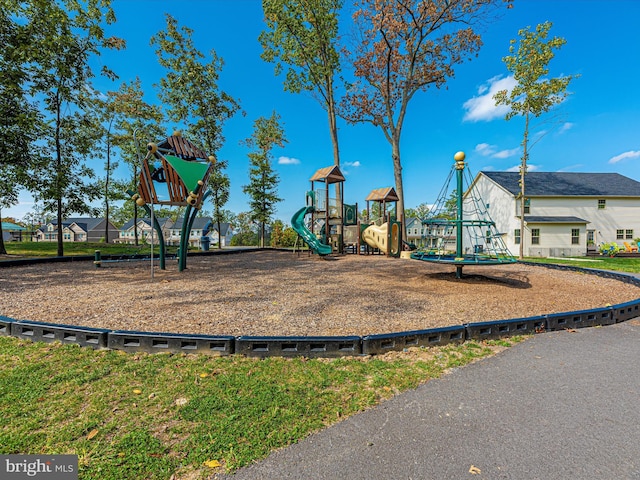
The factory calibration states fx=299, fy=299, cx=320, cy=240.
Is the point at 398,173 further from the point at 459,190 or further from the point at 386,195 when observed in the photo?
the point at 459,190

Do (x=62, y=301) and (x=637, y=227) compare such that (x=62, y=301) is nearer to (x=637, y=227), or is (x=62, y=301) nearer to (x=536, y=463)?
(x=536, y=463)

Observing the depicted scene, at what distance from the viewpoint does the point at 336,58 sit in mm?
19484

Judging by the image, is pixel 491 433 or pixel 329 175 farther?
pixel 329 175

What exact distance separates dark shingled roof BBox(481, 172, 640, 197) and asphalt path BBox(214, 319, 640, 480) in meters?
26.9

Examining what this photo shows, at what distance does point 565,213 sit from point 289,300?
97.6 feet

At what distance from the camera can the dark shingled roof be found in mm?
25922

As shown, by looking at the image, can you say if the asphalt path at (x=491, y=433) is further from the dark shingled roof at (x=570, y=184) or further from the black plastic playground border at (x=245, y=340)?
the dark shingled roof at (x=570, y=184)

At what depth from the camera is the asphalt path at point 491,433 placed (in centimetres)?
164

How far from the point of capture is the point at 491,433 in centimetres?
196

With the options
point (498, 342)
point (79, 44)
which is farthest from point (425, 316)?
point (79, 44)

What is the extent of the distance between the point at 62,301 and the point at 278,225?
2465cm

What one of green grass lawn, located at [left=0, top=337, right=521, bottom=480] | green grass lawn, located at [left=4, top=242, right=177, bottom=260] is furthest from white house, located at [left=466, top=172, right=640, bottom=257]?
green grass lawn, located at [left=4, top=242, right=177, bottom=260]

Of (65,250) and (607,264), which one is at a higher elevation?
(65,250)

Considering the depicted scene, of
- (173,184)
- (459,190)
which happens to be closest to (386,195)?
(459,190)
